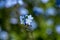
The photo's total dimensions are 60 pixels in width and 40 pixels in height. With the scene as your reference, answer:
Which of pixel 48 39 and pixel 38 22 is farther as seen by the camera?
pixel 38 22

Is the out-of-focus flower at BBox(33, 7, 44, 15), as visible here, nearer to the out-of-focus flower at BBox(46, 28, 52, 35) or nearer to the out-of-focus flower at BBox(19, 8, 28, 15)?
the out-of-focus flower at BBox(19, 8, 28, 15)

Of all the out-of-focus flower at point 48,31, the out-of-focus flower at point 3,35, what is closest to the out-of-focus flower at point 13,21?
the out-of-focus flower at point 3,35

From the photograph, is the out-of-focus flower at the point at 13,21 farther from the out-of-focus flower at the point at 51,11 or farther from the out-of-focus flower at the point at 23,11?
the out-of-focus flower at the point at 51,11

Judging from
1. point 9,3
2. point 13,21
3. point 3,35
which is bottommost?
point 3,35

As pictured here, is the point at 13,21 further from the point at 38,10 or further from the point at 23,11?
the point at 38,10

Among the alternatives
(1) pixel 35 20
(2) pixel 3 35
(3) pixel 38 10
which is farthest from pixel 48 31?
(2) pixel 3 35

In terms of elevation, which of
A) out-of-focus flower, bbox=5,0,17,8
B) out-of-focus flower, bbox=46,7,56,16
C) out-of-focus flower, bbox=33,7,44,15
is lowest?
out-of-focus flower, bbox=46,7,56,16

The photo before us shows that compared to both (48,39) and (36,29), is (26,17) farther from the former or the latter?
(36,29)

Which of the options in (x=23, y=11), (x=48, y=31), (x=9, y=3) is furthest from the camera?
(x=9, y=3)

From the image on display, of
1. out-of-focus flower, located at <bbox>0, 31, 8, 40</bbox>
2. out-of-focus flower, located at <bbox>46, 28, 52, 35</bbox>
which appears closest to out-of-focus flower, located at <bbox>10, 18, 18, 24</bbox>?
out-of-focus flower, located at <bbox>0, 31, 8, 40</bbox>

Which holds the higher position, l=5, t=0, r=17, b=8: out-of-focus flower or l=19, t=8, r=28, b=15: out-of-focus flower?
l=5, t=0, r=17, b=8: out-of-focus flower

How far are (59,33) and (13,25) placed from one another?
17.0 inches

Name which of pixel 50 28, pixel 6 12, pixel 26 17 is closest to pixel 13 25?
pixel 6 12

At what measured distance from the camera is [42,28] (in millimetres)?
2416
